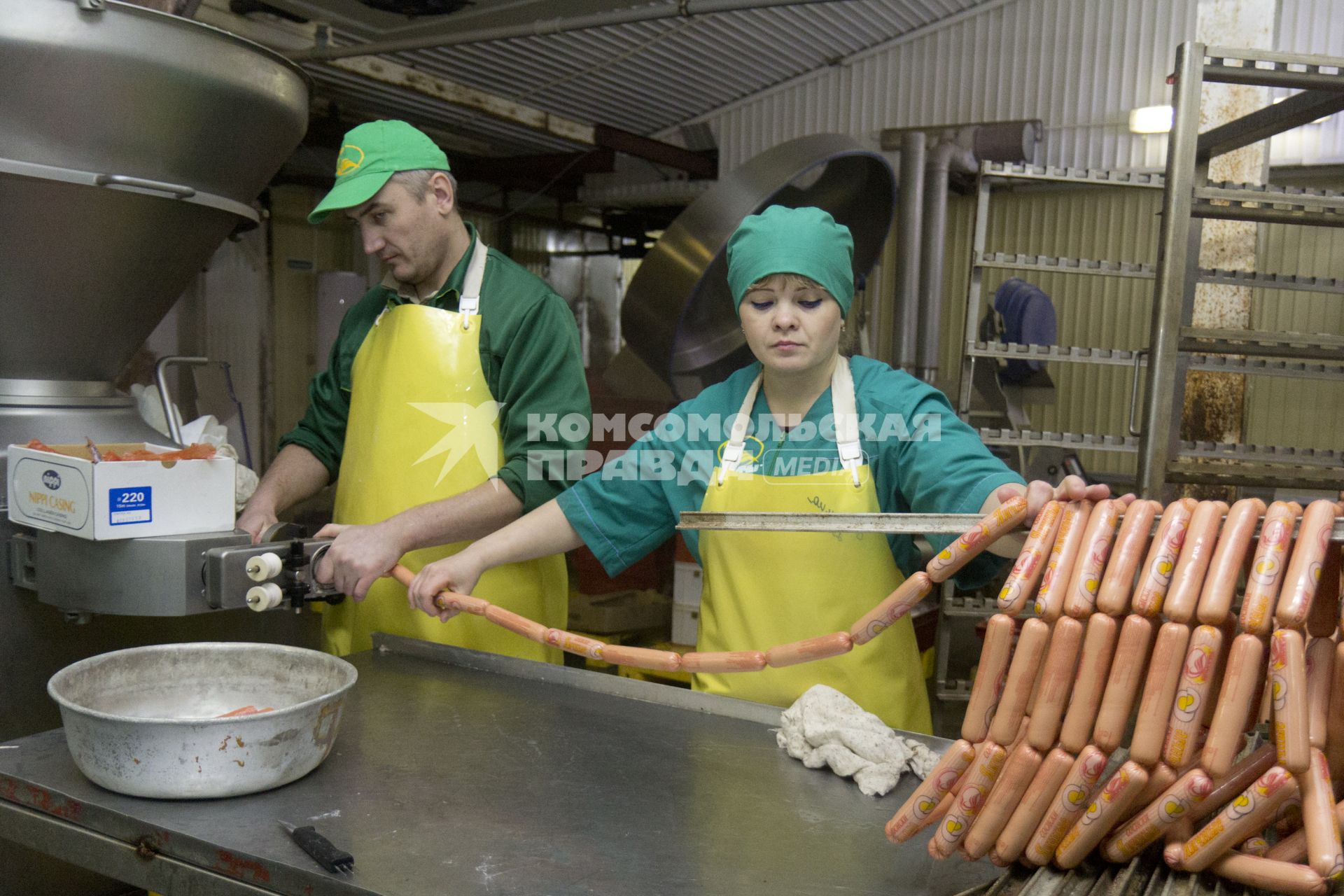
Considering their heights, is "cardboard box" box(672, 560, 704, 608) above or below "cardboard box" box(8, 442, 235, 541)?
below

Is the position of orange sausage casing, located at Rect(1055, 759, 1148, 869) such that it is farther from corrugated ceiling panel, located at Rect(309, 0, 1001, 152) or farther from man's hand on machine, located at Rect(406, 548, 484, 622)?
corrugated ceiling panel, located at Rect(309, 0, 1001, 152)

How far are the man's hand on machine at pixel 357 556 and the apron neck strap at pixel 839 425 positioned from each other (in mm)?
599

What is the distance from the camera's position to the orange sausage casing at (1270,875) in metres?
0.90

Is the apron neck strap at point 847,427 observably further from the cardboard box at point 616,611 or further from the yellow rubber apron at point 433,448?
the cardboard box at point 616,611

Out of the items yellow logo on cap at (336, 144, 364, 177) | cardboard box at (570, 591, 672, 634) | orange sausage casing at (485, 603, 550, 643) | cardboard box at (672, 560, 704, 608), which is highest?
yellow logo on cap at (336, 144, 364, 177)

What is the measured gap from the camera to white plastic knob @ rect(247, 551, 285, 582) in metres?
1.55

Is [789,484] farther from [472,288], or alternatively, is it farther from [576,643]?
[472,288]

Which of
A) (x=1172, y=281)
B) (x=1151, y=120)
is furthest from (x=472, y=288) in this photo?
(x=1151, y=120)

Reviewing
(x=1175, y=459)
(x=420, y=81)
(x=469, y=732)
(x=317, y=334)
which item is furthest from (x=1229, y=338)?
(x=317, y=334)

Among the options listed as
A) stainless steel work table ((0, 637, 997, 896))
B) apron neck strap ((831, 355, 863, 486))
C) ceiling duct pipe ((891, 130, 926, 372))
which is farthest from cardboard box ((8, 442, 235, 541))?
ceiling duct pipe ((891, 130, 926, 372))

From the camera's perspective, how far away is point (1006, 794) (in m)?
1.04

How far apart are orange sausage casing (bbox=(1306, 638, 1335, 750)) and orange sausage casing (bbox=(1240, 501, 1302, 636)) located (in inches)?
2.9

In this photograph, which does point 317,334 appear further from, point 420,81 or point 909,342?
point 909,342

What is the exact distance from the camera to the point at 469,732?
58.6 inches
